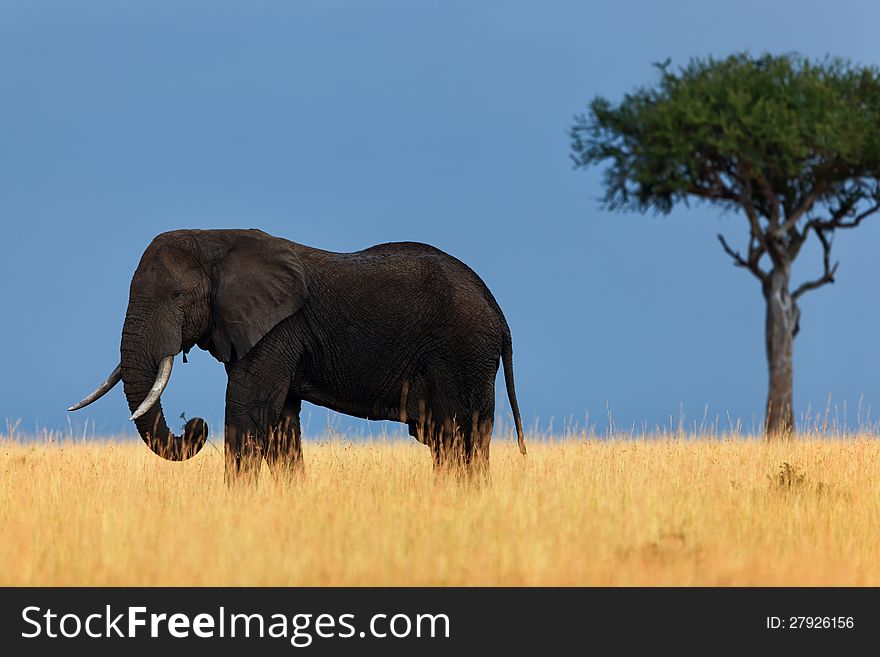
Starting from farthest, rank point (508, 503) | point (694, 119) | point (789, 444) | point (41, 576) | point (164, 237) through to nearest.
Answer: point (694, 119)
point (789, 444)
point (164, 237)
point (508, 503)
point (41, 576)

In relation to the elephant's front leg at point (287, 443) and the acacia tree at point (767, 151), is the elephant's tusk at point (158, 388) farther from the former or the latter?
the acacia tree at point (767, 151)

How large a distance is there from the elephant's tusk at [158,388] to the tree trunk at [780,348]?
54.2ft

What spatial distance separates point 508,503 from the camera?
32.4ft

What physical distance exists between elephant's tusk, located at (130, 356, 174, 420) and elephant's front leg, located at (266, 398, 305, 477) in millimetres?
1171

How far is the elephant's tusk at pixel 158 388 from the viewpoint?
1078cm

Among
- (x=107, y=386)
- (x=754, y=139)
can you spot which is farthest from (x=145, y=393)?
(x=754, y=139)

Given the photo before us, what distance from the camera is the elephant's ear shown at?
1094 centimetres

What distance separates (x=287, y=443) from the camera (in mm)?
11570

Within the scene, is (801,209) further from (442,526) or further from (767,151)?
(442,526)

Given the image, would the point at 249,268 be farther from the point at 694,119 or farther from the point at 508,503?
the point at 694,119

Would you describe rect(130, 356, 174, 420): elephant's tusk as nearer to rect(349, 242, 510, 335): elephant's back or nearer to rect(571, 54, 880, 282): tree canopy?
rect(349, 242, 510, 335): elephant's back

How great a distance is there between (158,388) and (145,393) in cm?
22
